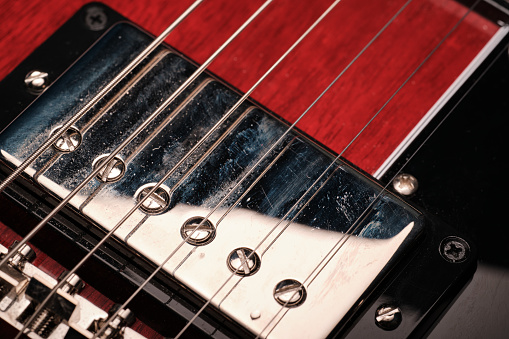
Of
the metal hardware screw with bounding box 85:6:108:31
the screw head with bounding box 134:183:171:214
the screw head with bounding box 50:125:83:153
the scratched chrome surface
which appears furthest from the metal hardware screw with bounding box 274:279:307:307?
the metal hardware screw with bounding box 85:6:108:31

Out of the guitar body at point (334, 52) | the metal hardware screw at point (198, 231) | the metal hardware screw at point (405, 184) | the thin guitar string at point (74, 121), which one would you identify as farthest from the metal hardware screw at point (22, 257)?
the metal hardware screw at point (405, 184)

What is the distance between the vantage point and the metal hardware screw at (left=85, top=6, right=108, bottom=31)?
30.5 inches

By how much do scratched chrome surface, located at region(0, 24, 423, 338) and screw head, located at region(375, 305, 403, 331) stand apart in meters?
0.03

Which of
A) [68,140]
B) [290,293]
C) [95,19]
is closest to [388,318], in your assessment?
[290,293]

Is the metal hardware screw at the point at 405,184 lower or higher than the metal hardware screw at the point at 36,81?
higher

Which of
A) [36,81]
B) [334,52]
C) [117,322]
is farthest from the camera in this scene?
[334,52]

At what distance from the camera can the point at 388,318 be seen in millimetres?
630

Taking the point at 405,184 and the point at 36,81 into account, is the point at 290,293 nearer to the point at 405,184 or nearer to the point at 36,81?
the point at 405,184

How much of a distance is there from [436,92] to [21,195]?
0.50m

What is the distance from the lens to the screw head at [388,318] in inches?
24.8

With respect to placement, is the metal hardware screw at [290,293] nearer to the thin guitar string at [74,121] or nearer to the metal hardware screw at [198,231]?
the metal hardware screw at [198,231]

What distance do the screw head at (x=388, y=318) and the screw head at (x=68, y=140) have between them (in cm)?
33

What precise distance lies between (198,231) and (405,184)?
9.7 inches

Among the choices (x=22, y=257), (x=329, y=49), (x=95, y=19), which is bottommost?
(x=22, y=257)
